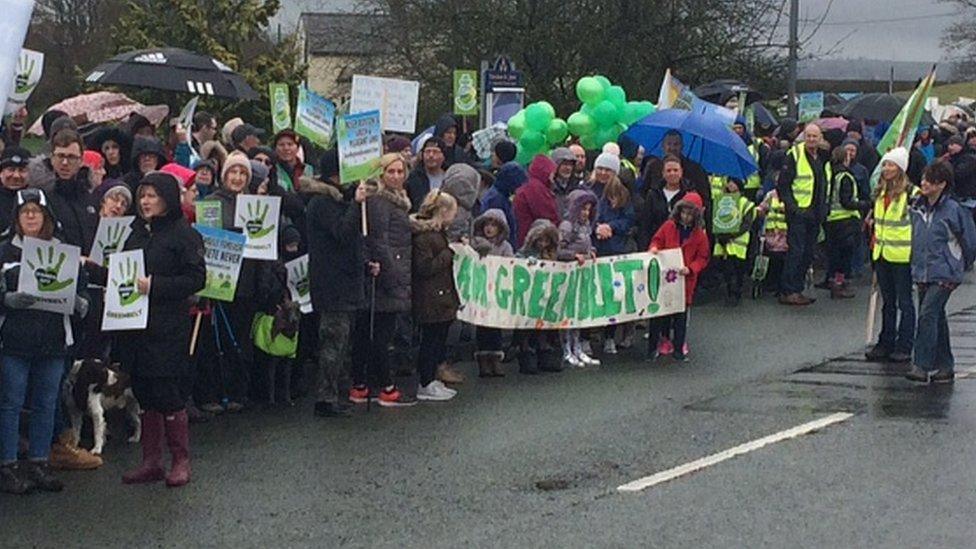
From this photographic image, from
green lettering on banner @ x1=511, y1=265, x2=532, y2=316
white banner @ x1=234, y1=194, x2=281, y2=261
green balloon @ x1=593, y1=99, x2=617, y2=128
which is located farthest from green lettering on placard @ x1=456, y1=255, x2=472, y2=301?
green balloon @ x1=593, y1=99, x2=617, y2=128

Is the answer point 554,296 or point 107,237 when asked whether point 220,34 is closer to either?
point 554,296

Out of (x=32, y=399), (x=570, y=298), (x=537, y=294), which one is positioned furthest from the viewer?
(x=570, y=298)

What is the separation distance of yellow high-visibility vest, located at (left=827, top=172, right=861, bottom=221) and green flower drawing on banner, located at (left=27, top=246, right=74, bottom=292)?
1100 cm

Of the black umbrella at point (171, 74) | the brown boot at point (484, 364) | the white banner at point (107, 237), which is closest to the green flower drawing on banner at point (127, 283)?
the white banner at point (107, 237)

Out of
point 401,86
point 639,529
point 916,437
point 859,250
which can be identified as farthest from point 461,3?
point 639,529

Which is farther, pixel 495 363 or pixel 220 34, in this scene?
pixel 220 34

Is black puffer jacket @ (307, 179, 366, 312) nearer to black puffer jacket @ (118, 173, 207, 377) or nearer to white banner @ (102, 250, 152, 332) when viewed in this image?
black puffer jacket @ (118, 173, 207, 377)

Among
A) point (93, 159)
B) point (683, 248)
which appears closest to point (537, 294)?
point (683, 248)

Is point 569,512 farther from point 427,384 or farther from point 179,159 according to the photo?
point 179,159

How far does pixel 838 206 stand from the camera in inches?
688

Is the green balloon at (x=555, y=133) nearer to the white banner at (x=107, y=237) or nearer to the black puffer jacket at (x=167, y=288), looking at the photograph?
the white banner at (x=107, y=237)

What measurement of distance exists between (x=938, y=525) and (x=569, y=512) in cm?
187

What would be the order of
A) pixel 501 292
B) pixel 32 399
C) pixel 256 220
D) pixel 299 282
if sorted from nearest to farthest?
pixel 32 399 → pixel 256 220 → pixel 299 282 → pixel 501 292

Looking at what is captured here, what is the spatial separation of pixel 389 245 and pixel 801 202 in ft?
23.1
